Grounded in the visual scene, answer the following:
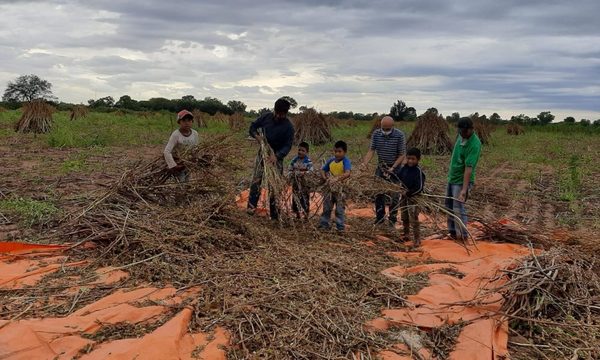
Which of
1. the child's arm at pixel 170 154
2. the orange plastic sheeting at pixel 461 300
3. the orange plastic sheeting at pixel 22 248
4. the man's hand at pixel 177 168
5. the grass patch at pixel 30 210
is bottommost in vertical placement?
the orange plastic sheeting at pixel 461 300

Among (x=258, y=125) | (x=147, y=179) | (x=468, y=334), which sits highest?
(x=258, y=125)

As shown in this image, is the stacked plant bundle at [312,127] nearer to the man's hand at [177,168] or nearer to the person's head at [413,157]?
the man's hand at [177,168]

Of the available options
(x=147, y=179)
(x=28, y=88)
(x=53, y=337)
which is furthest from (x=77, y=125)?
(x=28, y=88)

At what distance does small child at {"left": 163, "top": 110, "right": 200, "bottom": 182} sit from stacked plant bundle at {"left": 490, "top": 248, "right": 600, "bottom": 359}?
357 cm

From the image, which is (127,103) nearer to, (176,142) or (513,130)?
(513,130)

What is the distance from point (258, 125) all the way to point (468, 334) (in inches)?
142

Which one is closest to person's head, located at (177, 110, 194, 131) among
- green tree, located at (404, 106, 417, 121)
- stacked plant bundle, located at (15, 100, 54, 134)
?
stacked plant bundle, located at (15, 100, 54, 134)

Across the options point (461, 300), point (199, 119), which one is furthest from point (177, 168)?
point (199, 119)

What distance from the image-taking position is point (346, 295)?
3668 mm

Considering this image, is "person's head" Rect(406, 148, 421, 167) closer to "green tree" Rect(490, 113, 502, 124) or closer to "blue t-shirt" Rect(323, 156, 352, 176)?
"blue t-shirt" Rect(323, 156, 352, 176)

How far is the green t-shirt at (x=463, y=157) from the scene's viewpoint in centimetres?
518

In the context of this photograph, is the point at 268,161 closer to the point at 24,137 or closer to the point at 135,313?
the point at 135,313

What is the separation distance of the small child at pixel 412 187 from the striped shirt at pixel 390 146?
18.1 inches

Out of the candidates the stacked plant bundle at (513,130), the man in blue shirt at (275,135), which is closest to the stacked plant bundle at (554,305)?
the man in blue shirt at (275,135)
